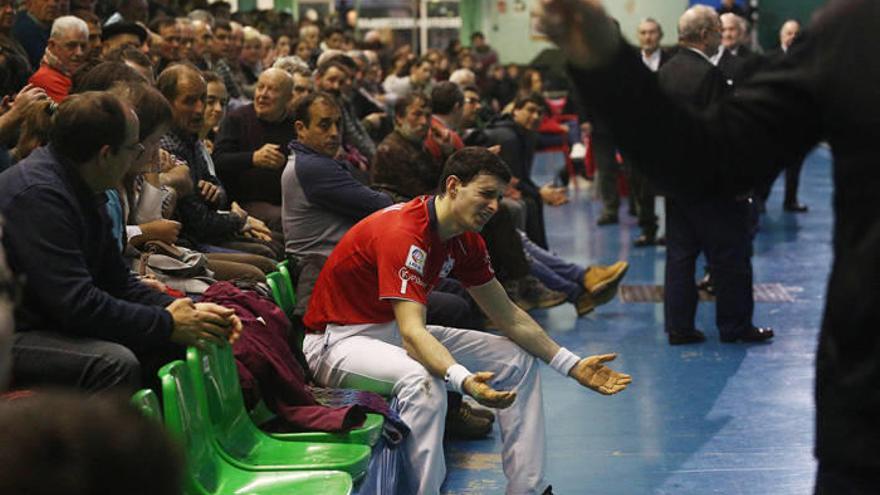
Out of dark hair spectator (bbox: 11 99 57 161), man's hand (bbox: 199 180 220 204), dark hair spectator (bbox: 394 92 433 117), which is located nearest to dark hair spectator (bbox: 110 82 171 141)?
dark hair spectator (bbox: 11 99 57 161)

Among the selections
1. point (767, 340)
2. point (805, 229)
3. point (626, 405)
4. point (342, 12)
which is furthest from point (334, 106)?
point (342, 12)

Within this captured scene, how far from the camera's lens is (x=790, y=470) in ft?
18.6

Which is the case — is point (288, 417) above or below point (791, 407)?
above

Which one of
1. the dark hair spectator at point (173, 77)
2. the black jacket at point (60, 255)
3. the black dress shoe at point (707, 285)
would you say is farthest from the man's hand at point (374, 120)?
the black jacket at point (60, 255)

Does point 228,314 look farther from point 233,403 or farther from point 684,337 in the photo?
point 684,337

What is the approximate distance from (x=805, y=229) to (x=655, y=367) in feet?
18.2

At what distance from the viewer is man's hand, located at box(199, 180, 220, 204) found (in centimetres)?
638

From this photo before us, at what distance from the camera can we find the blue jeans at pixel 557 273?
8.91 m

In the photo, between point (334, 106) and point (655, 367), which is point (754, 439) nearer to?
point (655, 367)

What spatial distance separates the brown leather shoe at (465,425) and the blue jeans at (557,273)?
106 inches

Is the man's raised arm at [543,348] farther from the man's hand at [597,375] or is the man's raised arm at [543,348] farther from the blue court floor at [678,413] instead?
the blue court floor at [678,413]

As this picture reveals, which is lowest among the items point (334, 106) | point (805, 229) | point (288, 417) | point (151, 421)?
point (805, 229)

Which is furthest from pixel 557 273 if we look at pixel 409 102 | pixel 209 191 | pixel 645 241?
pixel 209 191

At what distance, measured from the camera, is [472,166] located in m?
5.27
